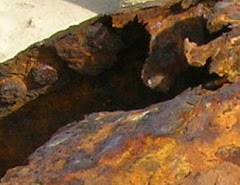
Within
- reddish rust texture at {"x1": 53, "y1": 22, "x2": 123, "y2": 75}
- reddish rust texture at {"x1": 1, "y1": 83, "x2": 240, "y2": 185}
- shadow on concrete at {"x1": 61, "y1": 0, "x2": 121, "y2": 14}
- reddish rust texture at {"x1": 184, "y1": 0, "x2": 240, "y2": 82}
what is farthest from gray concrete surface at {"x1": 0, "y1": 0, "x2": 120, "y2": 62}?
reddish rust texture at {"x1": 1, "y1": 83, "x2": 240, "y2": 185}

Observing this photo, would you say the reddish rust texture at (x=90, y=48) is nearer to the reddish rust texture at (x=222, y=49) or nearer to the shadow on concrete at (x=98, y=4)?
the reddish rust texture at (x=222, y=49)

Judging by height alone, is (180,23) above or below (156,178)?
above

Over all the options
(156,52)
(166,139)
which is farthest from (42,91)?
(166,139)

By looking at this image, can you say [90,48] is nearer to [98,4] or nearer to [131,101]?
[131,101]

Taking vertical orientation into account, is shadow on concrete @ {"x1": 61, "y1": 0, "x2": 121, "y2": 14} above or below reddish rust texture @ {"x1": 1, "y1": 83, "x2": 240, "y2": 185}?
above

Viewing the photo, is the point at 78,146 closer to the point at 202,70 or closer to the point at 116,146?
the point at 116,146

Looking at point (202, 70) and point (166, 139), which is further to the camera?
point (202, 70)

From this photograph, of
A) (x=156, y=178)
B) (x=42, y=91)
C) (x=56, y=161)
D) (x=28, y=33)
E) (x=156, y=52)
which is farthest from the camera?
(x=28, y=33)

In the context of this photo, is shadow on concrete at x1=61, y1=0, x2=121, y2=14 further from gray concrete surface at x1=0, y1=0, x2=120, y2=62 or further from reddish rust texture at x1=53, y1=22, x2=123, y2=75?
reddish rust texture at x1=53, y1=22, x2=123, y2=75
